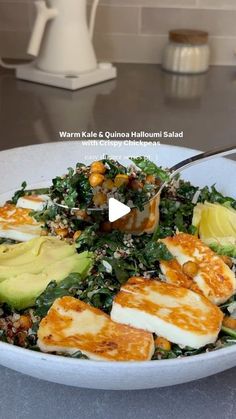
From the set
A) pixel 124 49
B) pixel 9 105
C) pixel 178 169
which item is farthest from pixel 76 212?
pixel 124 49

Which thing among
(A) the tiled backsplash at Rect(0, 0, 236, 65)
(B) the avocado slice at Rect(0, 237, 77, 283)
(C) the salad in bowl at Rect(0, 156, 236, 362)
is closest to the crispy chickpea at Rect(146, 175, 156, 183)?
(C) the salad in bowl at Rect(0, 156, 236, 362)

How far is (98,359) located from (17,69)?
1647mm

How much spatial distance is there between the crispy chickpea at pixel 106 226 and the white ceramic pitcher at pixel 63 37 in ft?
3.59

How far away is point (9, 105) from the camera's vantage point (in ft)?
6.55

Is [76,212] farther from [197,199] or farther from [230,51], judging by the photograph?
[230,51]

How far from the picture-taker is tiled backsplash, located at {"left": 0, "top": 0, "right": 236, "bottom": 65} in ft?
7.51

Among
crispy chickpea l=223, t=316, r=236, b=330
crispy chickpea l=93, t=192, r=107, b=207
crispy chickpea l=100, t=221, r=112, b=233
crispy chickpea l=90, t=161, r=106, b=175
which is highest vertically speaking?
crispy chickpea l=90, t=161, r=106, b=175

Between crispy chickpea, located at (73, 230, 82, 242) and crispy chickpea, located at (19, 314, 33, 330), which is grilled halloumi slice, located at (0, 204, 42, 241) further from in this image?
crispy chickpea, located at (19, 314, 33, 330)

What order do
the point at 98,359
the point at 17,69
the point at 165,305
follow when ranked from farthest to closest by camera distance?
the point at 17,69 → the point at 165,305 → the point at 98,359

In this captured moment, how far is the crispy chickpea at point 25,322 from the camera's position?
0.86 m

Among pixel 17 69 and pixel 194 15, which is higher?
pixel 194 15

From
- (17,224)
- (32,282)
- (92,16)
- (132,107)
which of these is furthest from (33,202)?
(92,16)

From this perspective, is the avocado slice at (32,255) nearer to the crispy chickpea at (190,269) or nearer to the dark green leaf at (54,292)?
the dark green leaf at (54,292)

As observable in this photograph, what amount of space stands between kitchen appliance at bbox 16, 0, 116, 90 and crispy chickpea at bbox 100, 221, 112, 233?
3.54 ft
